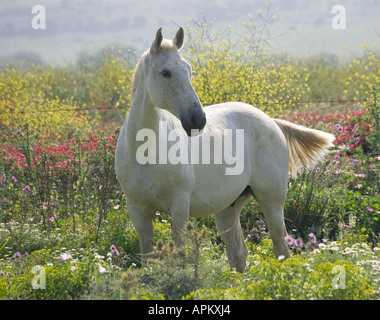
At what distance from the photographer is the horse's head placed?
3824 mm

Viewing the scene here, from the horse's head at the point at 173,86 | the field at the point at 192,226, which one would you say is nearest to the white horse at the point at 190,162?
the horse's head at the point at 173,86

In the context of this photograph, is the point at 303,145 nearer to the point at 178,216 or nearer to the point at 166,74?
the point at 178,216

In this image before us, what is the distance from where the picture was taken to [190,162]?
438 cm

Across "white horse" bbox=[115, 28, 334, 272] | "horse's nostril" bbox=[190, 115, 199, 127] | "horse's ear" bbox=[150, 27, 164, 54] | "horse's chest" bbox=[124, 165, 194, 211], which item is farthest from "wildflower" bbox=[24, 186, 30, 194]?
"horse's nostril" bbox=[190, 115, 199, 127]

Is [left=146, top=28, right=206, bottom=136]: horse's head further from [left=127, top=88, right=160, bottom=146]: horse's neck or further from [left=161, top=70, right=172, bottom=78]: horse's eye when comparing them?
[left=127, top=88, right=160, bottom=146]: horse's neck

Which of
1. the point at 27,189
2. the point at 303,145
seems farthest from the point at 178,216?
the point at 27,189

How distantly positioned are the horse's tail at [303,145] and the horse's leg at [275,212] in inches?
25.2

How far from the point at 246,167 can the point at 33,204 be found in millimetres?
2776

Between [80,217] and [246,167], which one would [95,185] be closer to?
[80,217]

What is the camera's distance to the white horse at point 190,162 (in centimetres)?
396

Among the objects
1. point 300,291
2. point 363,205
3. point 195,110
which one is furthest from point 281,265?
point 363,205

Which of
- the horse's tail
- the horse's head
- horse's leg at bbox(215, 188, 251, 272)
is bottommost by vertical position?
horse's leg at bbox(215, 188, 251, 272)
